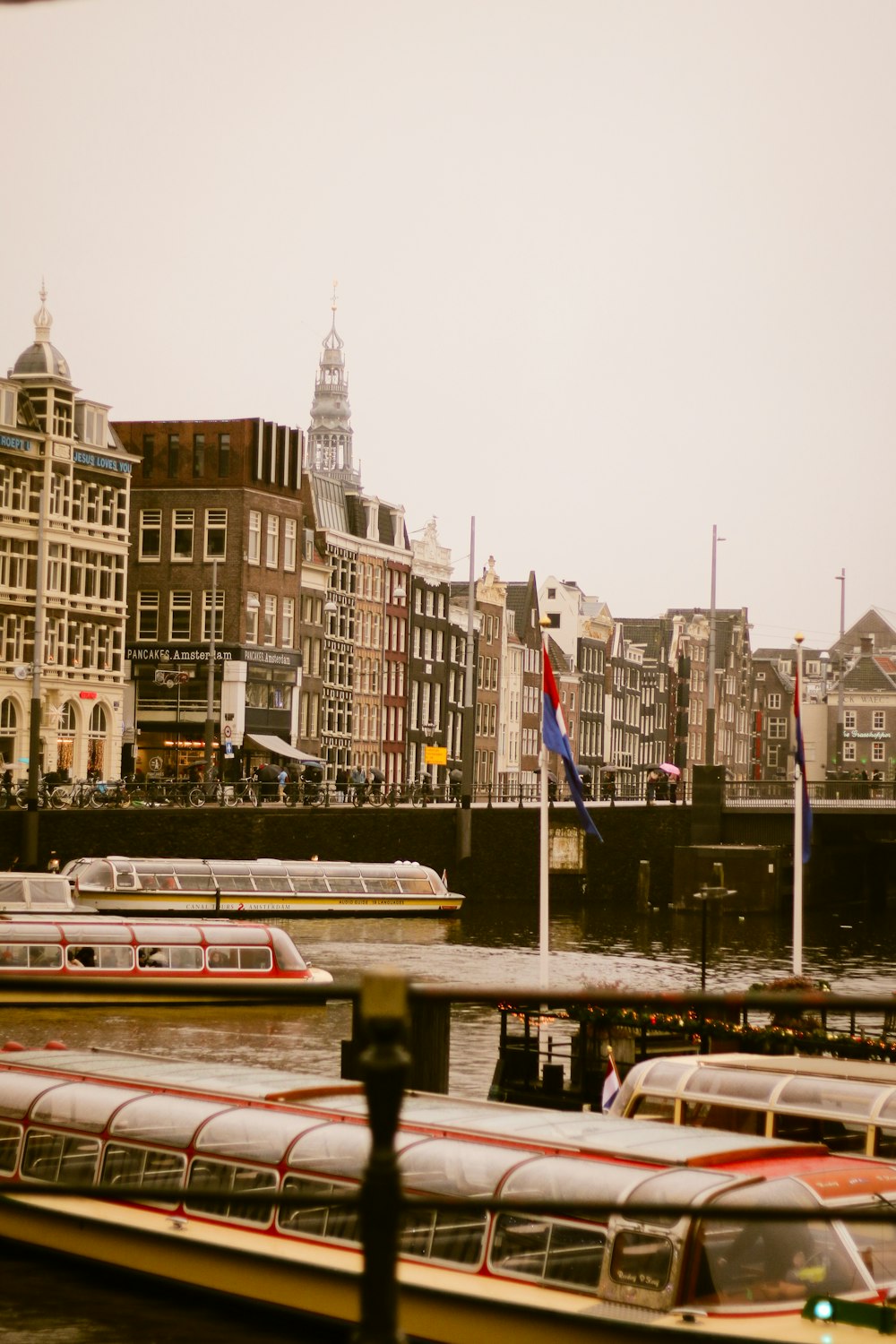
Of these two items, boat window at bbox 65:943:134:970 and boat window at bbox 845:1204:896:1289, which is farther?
boat window at bbox 65:943:134:970

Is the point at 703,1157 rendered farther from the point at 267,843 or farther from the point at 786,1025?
the point at 267,843

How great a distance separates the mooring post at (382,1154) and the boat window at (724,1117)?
1373 centimetres

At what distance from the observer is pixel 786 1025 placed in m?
23.0

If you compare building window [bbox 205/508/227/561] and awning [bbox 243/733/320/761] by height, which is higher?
building window [bbox 205/508/227/561]

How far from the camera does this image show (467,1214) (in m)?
12.7

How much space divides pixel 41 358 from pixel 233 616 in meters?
13.7

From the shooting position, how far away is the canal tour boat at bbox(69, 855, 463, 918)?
49.8 m

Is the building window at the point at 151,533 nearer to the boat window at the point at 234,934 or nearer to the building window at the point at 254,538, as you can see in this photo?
the building window at the point at 254,538

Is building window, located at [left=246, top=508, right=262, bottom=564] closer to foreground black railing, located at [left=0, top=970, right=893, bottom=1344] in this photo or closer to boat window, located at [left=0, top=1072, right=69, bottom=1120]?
boat window, located at [left=0, top=1072, right=69, bottom=1120]

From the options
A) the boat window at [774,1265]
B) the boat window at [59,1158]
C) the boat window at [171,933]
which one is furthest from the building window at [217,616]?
the boat window at [774,1265]

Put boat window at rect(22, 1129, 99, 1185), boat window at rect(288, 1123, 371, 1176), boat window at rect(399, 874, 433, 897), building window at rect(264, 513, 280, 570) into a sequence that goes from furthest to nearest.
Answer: building window at rect(264, 513, 280, 570), boat window at rect(399, 874, 433, 897), boat window at rect(22, 1129, 99, 1185), boat window at rect(288, 1123, 371, 1176)

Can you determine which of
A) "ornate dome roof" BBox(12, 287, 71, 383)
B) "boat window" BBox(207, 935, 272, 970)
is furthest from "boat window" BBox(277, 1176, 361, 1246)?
"ornate dome roof" BBox(12, 287, 71, 383)

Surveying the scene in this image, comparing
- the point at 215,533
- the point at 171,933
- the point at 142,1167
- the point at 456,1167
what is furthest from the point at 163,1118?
the point at 215,533

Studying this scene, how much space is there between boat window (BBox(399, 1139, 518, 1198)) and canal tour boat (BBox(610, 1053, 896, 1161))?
4529 millimetres
